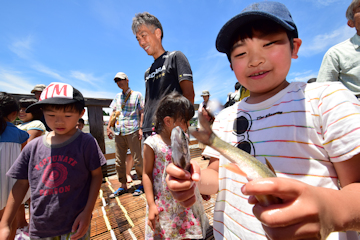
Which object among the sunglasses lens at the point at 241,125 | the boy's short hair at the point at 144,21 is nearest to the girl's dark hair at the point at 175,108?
the sunglasses lens at the point at 241,125

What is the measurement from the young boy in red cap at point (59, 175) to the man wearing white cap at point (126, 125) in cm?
238

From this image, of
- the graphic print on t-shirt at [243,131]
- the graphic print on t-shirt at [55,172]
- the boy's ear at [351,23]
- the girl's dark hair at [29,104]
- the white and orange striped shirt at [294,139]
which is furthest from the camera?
the girl's dark hair at [29,104]

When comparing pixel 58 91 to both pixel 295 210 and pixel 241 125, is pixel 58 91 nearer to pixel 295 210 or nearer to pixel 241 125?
pixel 241 125

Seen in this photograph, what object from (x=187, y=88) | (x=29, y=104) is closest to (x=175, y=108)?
(x=187, y=88)

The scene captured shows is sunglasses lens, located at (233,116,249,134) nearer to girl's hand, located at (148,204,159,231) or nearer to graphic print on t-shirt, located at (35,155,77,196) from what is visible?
girl's hand, located at (148,204,159,231)

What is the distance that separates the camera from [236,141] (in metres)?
1.28

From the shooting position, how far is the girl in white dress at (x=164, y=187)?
197cm

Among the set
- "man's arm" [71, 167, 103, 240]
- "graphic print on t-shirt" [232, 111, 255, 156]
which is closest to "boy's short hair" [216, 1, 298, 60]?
"graphic print on t-shirt" [232, 111, 255, 156]

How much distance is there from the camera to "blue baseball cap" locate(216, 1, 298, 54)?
1.04 meters

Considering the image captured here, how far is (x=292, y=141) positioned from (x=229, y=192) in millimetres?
595

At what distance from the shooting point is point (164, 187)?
82.6 inches

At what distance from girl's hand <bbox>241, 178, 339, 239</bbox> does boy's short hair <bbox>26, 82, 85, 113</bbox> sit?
2294 millimetres

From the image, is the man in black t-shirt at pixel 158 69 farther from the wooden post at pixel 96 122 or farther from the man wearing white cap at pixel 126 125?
the wooden post at pixel 96 122

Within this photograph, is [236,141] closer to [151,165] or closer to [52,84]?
[151,165]
